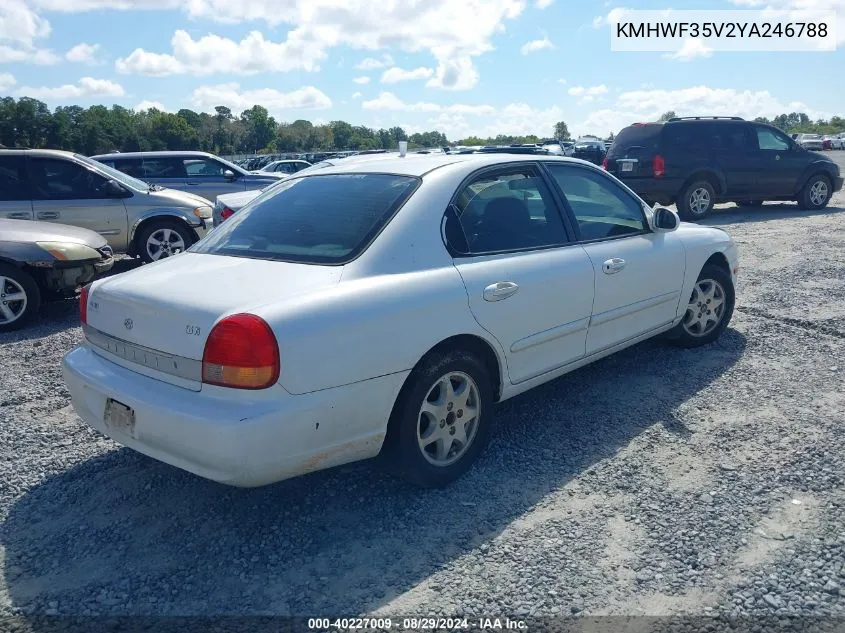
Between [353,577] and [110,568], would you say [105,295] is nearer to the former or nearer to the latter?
[110,568]

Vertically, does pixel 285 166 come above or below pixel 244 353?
above

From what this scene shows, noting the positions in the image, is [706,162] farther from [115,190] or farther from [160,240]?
[115,190]

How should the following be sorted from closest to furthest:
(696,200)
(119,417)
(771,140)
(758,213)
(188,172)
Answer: (119,417) < (188,172) < (696,200) < (771,140) < (758,213)

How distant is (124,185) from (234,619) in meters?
7.41

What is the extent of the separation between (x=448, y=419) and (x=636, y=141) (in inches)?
442

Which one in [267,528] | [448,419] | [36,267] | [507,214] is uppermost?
[507,214]

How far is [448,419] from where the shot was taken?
351 cm

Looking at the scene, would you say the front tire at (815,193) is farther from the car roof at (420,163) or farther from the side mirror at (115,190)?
the side mirror at (115,190)

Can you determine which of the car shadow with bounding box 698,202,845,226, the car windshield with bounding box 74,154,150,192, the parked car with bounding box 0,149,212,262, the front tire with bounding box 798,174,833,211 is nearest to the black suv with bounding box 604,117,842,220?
the front tire with bounding box 798,174,833,211

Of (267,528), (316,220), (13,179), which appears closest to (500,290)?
(316,220)

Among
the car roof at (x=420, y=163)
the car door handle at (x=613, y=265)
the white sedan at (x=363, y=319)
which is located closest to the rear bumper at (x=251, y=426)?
the white sedan at (x=363, y=319)

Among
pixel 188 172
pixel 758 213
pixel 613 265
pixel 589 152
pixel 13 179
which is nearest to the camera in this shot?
pixel 613 265

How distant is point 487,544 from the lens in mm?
3059

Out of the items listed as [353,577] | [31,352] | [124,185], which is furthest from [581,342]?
[124,185]
